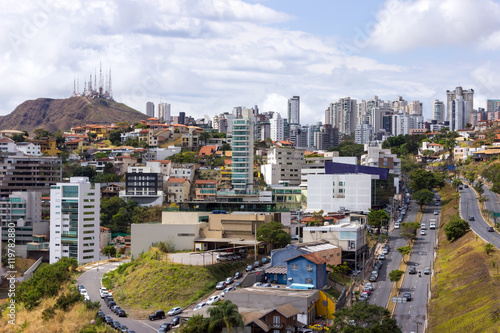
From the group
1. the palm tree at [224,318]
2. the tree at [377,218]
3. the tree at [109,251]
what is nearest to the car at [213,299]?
the palm tree at [224,318]

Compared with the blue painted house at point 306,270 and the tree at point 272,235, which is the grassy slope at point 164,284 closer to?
the tree at point 272,235

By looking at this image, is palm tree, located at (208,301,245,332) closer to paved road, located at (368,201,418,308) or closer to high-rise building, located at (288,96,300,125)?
paved road, located at (368,201,418,308)

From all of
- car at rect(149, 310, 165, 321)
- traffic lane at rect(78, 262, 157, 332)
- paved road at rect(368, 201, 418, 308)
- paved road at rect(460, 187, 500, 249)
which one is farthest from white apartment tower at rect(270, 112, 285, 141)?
car at rect(149, 310, 165, 321)

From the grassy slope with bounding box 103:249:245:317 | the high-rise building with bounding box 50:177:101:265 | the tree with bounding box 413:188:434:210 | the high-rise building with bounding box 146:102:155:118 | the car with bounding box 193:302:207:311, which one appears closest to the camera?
the car with bounding box 193:302:207:311

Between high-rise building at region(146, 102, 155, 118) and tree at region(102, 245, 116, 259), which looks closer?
tree at region(102, 245, 116, 259)

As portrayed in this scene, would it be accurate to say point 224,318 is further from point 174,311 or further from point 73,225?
point 73,225

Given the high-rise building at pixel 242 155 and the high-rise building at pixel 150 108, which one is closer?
the high-rise building at pixel 242 155

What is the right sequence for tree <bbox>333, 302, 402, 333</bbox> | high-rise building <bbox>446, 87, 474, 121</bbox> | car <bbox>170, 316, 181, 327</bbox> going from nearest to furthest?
tree <bbox>333, 302, 402, 333</bbox> < car <bbox>170, 316, 181, 327</bbox> < high-rise building <bbox>446, 87, 474, 121</bbox>
